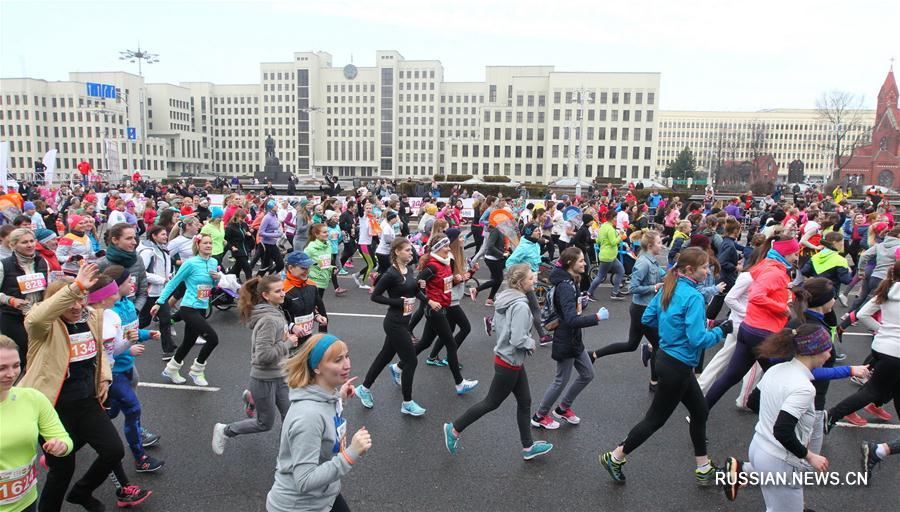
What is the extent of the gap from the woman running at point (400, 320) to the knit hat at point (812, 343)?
3430mm

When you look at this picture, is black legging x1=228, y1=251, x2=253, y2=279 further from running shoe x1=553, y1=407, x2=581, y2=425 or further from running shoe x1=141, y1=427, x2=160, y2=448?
running shoe x1=553, y1=407, x2=581, y2=425

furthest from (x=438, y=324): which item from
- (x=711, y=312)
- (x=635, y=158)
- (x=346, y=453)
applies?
(x=635, y=158)

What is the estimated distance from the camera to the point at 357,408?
20.1 feet

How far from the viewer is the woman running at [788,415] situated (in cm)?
336

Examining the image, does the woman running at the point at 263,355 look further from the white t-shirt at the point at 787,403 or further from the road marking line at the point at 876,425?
the road marking line at the point at 876,425

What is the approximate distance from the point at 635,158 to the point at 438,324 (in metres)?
111

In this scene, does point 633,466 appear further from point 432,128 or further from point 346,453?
point 432,128

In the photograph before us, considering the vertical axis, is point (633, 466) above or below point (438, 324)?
below

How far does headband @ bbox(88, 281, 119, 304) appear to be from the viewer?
4207mm

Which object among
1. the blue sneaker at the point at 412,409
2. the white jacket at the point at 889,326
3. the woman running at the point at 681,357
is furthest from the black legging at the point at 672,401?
the blue sneaker at the point at 412,409

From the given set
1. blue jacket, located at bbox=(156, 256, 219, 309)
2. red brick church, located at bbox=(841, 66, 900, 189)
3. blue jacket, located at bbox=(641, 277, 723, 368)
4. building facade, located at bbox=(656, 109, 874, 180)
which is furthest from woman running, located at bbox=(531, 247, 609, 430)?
building facade, located at bbox=(656, 109, 874, 180)

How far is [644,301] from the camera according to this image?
22.2 ft

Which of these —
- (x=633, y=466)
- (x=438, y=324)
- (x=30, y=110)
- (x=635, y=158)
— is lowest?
(x=633, y=466)

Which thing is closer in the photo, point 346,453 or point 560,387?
point 346,453
